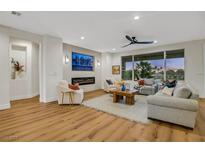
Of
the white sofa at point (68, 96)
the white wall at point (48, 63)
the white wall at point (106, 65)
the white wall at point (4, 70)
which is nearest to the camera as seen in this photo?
the white wall at point (4, 70)

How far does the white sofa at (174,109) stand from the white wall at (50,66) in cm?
391

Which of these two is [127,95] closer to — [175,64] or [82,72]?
[82,72]

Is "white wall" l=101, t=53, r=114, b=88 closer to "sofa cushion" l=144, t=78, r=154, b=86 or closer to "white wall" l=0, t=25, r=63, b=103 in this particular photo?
"sofa cushion" l=144, t=78, r=154, b=86

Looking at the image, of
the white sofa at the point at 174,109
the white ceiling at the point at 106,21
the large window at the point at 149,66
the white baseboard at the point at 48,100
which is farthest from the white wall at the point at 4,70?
the large window at the point at 149,66

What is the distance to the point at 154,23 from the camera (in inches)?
136

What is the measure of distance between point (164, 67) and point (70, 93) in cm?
546

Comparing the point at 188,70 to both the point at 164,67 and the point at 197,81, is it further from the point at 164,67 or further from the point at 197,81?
the point at 164,67

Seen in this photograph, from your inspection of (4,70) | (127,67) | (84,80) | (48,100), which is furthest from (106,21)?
(127,67)

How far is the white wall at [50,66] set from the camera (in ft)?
14.8

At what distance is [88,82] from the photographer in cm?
730

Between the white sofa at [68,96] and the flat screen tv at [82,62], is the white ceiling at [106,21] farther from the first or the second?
the flat screen tv at [82,62]

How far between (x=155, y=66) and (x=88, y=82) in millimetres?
4350

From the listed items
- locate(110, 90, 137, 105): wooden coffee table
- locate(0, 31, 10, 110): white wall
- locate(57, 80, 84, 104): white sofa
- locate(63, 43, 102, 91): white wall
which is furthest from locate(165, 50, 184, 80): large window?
locate(0, 31, 10, 110): white wall
